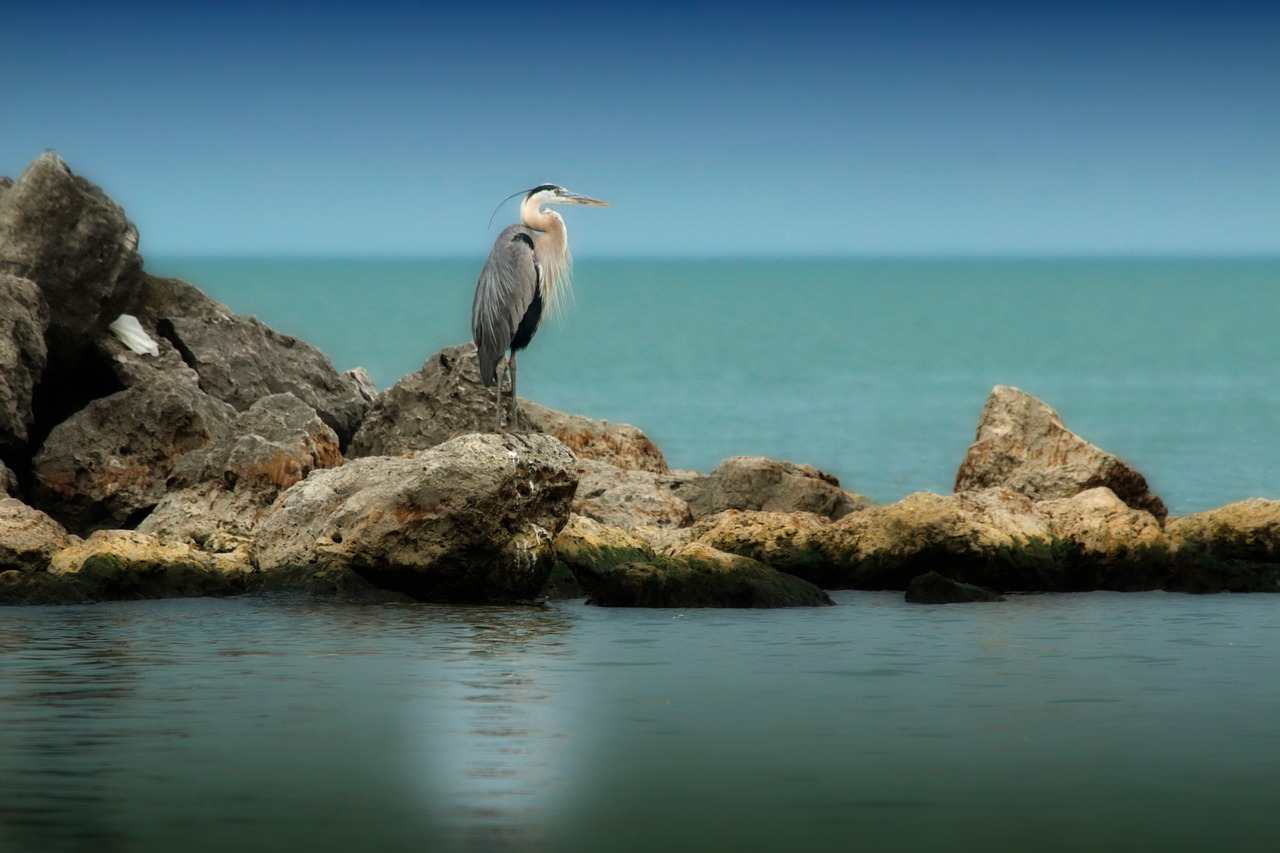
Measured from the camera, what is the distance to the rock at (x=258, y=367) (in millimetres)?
16750

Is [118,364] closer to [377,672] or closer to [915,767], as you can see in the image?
[377,672]

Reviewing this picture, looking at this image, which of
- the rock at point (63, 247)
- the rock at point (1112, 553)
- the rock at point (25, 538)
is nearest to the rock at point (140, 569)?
the rock at point (25, 538)

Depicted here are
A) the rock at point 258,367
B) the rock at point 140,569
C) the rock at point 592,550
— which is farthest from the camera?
the rock at point 258,367

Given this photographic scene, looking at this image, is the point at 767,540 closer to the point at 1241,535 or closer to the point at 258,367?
the point at 1241,535

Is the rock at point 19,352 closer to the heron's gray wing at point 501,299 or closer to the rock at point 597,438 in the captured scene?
the heron's gray wing at point 501,299

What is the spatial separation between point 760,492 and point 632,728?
723 cm

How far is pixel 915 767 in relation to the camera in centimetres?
759

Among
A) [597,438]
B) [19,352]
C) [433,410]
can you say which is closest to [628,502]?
[597,438]

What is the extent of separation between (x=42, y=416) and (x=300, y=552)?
4551mm

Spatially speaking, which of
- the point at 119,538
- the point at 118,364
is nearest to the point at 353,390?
the point at 118,364

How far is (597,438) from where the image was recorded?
672 inches

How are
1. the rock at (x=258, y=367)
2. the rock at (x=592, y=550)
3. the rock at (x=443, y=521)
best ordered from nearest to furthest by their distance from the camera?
1. the rock at (x=443, y=521)
2. the rock at (x=592, y=550)
3. the rock at (x=258, y=367)

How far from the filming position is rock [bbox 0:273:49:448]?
555 inches

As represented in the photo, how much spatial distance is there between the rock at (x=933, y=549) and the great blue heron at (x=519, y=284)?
293 centimetres
